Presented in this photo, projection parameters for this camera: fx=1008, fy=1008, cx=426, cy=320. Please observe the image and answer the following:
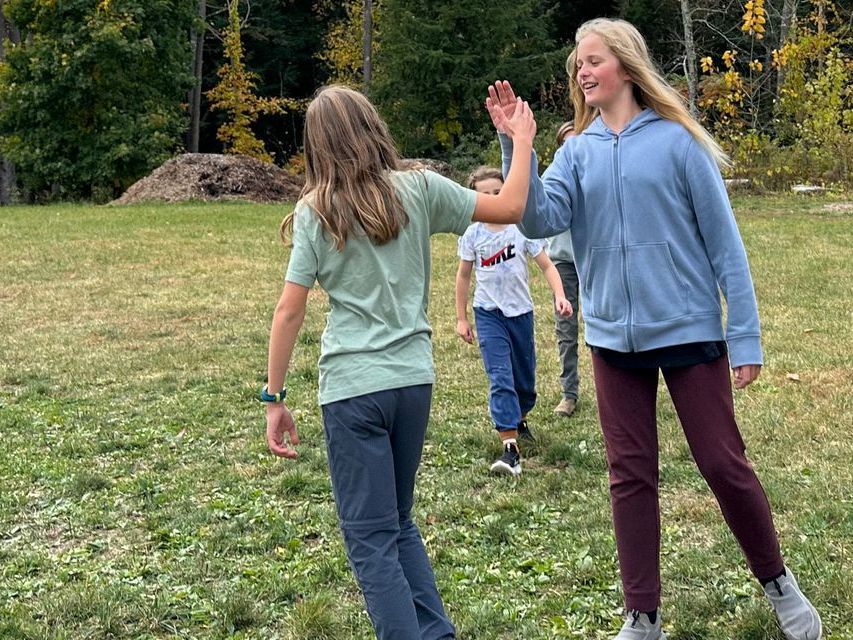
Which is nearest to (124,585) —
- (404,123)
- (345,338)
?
(345,338)

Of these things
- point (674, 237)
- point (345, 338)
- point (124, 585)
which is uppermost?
point (674, 237)

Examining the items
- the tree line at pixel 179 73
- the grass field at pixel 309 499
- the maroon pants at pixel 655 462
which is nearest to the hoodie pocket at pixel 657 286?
the maroon pants at pixel 655 462

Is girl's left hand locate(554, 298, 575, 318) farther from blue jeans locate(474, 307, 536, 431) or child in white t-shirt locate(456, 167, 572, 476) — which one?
blue jeans locate(474, 307, 536, 431)

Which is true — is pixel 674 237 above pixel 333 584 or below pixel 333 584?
above

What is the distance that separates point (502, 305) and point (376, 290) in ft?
8.52

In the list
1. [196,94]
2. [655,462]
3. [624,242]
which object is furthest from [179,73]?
[655,462]

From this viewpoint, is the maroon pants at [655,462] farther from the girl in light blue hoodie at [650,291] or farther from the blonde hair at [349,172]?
the blonde hair at [349,172]

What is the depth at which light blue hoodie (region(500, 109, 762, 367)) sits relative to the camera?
316cm

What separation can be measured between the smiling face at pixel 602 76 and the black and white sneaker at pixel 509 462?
2.55m

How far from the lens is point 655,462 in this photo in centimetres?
332

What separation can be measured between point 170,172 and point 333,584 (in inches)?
956

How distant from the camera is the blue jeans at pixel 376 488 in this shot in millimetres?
3029

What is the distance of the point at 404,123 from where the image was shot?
33531 millimetres

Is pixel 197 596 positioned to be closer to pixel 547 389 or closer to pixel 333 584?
pixel 333 584
